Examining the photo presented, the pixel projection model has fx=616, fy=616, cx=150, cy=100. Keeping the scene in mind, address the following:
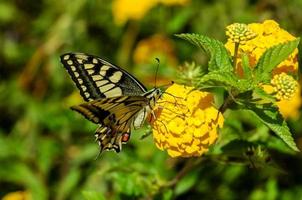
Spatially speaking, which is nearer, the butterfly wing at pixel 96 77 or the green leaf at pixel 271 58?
the green leaf at pixel 271 58

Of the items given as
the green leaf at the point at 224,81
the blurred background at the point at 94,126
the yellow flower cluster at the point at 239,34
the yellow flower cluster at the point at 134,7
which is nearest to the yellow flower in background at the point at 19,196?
the blurred background at the point at 94,126

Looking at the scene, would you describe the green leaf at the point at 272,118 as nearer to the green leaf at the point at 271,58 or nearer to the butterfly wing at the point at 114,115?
the green leaf at the point at 271,58

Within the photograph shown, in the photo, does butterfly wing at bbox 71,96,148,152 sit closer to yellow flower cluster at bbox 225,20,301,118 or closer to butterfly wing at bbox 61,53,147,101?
butterfly wing at bbox 61,53,147,101

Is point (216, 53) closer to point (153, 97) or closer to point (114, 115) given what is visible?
point (153, 97)

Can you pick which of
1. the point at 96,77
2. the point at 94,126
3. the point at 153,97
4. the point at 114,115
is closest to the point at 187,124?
the point at 153,97

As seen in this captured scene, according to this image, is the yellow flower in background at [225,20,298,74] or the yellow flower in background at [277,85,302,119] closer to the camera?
the yellow flower in background at [225,20,298,74]

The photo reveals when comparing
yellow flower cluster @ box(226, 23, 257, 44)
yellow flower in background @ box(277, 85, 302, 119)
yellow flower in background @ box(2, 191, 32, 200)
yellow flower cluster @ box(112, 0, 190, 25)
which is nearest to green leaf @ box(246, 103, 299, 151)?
yellow flower cluster @ box(226, 23, 257, 44)
